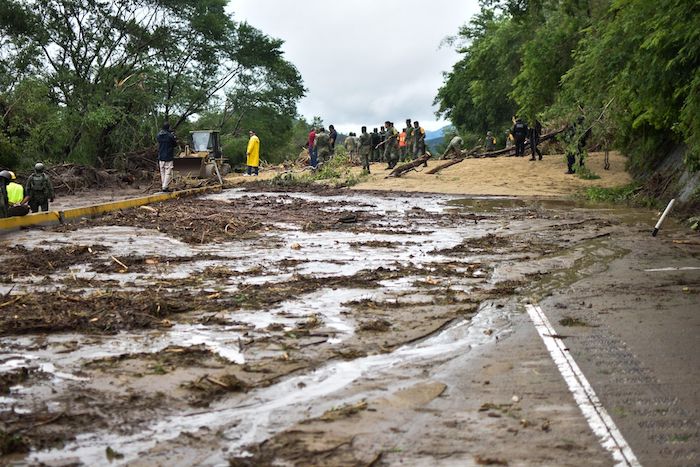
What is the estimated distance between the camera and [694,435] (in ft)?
14.1

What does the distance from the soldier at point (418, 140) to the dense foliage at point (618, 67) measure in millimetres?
5232

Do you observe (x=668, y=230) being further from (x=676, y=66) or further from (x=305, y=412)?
(x=305, y=412)

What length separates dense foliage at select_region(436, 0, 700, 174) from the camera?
1192 centimetres

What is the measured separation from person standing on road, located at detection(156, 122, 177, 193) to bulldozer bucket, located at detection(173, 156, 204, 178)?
13.4ft

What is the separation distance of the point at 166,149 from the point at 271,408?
67.6 ft

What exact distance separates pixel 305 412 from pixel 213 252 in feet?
23.9

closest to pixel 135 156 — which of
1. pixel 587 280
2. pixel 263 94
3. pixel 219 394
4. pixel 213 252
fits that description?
pixel 263 94

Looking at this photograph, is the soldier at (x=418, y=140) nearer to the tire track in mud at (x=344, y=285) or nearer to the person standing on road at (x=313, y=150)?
the person standing on road at (x=313, y=150)

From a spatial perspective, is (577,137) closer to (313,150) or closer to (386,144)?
(386,144)

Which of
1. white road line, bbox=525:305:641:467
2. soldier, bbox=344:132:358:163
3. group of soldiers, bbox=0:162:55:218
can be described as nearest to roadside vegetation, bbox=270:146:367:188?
soldier, bbox=344:132:358:163

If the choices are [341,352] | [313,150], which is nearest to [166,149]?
[313,150]

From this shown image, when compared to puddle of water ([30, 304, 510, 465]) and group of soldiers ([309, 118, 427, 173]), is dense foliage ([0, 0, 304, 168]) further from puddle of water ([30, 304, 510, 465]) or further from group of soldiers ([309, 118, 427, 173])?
puddle of water ([30, 304, 510, 465])

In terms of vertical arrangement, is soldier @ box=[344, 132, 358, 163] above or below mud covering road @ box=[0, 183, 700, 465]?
above

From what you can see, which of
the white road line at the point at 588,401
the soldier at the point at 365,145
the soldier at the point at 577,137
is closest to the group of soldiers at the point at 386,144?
the soldier at the point at 365,145
